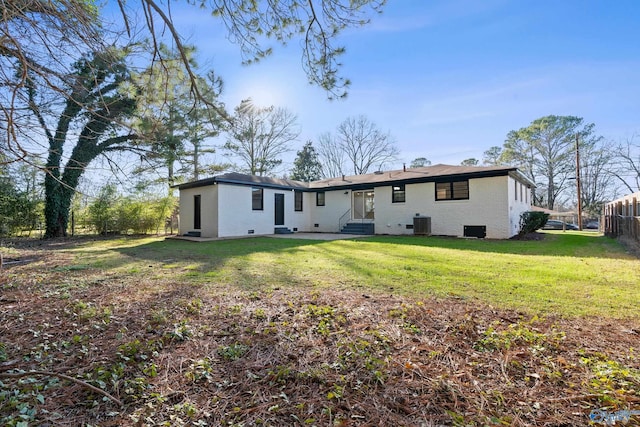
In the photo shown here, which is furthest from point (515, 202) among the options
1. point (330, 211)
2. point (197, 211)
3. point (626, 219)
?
point (197, 211)

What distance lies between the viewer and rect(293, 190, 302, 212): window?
16.8m

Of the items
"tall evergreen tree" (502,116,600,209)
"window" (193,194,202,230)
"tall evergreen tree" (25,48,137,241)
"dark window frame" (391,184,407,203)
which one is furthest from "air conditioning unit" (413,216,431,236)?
"tall evergreen tree" (502,116,600,209)

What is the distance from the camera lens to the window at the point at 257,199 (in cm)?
1446

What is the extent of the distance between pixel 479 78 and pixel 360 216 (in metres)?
8.29

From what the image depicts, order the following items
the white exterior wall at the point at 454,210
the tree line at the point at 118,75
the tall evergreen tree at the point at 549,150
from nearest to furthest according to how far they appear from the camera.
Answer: the tree line at the point at 118,75
the white exterior wall at the point at 454,210
the tall evergreen tree at the point at 549,150

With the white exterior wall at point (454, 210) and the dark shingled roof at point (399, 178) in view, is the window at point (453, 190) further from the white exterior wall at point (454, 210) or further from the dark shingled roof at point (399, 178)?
the dark shingled roof at point (399, 178)

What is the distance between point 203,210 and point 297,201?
517 centimetres

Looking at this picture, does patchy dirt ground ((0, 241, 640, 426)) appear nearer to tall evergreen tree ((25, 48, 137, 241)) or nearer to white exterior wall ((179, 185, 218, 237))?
tall evergreen tree ((25, 48, 137, 241))

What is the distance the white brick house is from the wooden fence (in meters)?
3.45

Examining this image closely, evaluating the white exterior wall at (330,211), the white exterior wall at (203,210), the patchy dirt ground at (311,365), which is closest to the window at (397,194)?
the white exterior wall at (330,211)

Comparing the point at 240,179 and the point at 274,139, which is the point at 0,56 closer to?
the point at 240,179

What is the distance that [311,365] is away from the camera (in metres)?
2.14

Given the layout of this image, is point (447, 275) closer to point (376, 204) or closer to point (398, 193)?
point (398, 193)

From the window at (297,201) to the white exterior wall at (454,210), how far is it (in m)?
4.44
